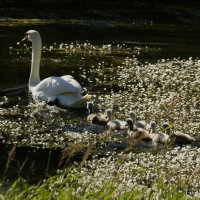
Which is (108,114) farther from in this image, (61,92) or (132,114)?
(61,92)

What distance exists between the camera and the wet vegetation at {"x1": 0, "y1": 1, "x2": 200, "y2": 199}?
8602 mm

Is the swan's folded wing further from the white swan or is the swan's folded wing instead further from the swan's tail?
the swan's tail

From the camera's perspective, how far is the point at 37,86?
59.1 feet

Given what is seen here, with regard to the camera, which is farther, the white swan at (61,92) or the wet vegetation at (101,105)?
the white swan at (61,92)

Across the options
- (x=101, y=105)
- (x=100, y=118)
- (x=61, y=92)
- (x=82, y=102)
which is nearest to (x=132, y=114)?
(x=100, y=118)

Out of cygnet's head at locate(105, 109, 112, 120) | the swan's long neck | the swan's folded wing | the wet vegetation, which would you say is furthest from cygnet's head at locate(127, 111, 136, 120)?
the swan's long neck

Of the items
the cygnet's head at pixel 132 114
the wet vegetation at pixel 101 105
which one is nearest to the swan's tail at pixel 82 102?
the wet vegetation at pixel 101 105

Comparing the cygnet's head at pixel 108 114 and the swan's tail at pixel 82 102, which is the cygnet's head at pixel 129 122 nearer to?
the cygnet's head at pixel 108 114

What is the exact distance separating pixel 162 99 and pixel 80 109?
2.05 metres

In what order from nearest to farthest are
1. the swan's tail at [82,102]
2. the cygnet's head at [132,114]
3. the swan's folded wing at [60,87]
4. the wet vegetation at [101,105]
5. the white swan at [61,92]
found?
the wet vegetation at [101,105] → the cygnet's head at [132,114] → the swan's tail at [82,102] → the white swan at [61,92] → the swan's folded wing at [60,87]

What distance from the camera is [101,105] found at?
1692 cm

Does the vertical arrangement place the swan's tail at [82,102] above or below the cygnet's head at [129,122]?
below

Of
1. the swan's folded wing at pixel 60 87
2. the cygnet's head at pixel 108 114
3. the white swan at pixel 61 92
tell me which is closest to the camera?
the cygnet's head at pixel 108 114

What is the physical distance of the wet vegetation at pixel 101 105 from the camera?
8.60m
